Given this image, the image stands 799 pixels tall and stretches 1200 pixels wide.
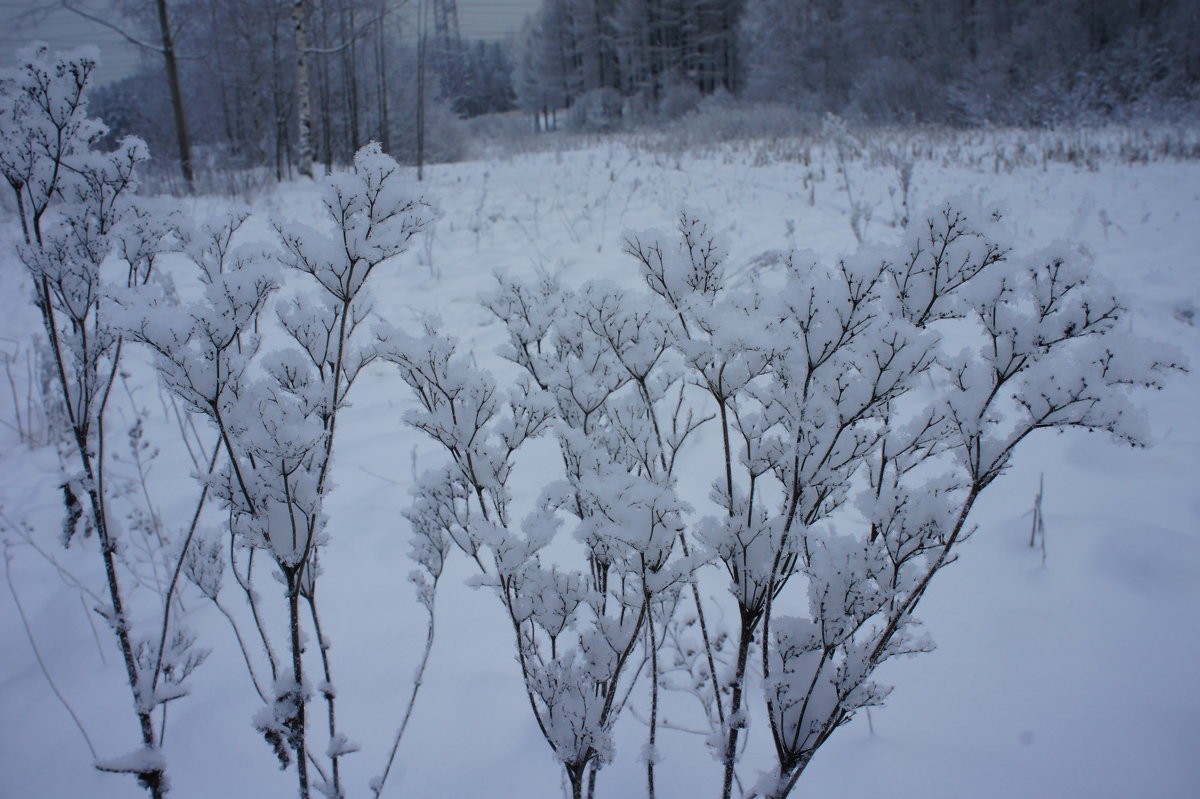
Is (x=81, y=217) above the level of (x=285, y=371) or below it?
above

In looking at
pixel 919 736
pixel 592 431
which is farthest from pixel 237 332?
pixel 919 736

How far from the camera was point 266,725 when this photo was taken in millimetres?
936

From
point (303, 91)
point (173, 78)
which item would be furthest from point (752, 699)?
point (303, 91)

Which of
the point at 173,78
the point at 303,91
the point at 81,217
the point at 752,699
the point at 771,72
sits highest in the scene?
the point at 771,72

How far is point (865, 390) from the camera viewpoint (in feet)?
2.58

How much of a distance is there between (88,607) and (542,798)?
1.74m

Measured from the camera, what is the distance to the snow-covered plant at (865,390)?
0.76 meters

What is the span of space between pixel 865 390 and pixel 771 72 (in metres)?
29.0

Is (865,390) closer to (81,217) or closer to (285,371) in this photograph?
(285,371)

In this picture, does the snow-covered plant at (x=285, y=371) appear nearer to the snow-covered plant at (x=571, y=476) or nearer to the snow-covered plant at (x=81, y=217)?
the snow-covered plant at (x=571, y=476)

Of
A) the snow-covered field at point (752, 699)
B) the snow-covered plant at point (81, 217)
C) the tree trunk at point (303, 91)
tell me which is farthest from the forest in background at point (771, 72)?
the snow-covered plant at point (81, 217)

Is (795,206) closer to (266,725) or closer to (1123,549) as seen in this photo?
(1123,549)

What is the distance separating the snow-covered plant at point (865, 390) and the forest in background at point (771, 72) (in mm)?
11513

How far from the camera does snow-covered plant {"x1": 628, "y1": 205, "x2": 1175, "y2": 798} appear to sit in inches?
29.8
